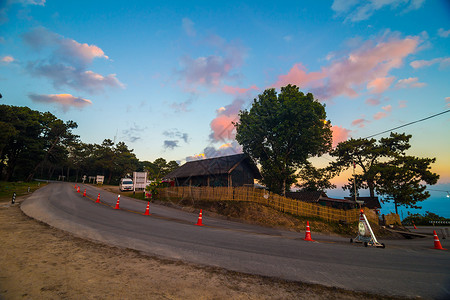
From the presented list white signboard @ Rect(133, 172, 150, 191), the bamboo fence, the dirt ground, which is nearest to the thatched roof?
white signboard @ Rect(133, 172, 150, 191)

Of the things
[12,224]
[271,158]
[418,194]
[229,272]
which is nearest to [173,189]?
[271,158]

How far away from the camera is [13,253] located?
5.47 m

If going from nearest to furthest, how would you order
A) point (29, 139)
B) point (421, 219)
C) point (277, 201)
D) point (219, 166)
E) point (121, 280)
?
point (121, 280) → point (277, 201) → point (219, 166) → point (421, 219) → point (29, 139)

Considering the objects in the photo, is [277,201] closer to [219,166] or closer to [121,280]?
[219,166]

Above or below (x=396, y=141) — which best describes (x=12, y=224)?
below

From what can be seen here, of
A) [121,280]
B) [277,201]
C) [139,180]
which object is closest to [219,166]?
[277,201]

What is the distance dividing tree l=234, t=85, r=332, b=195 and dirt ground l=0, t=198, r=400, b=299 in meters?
21.9

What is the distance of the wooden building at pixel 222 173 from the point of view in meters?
27.7

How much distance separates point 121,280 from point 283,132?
24.0m

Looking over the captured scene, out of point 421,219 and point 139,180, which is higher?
point 139,180

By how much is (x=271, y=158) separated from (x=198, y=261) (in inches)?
921

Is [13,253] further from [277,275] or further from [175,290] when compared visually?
[277,275]

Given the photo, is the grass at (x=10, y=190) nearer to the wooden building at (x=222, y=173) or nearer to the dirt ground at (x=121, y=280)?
the wooden building at (x=222, y=173)

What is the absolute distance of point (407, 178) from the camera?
3231cm
